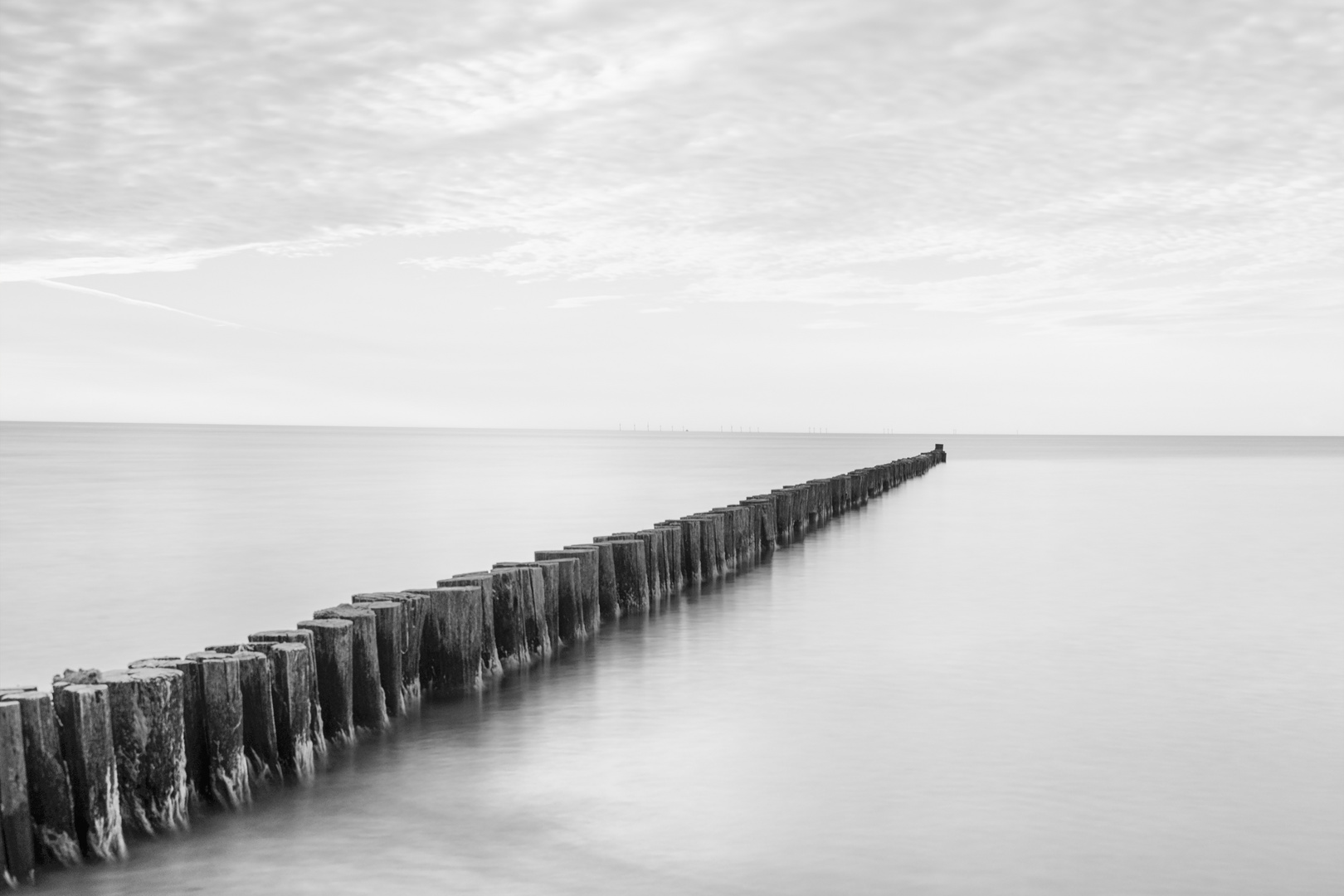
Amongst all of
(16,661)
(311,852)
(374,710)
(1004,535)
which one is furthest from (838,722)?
(1004,535)

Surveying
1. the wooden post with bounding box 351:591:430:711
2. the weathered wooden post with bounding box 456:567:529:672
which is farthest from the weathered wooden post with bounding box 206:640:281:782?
the weathered wooden post with bounding box 456:567:529:672

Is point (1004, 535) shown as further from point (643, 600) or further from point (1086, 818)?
point (1086, 818)

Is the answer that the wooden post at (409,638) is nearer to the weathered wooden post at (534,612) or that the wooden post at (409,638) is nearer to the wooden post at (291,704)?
the wooden post at (291,704)

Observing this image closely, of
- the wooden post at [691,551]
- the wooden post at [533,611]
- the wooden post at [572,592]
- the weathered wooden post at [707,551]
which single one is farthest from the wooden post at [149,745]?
the weathered wooden post at [707,551]

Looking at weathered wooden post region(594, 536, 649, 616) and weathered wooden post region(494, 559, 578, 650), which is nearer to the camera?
weathered wooden post region(494, 559, 578, 650)

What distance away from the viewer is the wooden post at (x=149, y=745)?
5090 millimetres

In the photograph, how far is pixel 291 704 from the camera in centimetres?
594

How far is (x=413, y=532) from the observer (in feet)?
78.4

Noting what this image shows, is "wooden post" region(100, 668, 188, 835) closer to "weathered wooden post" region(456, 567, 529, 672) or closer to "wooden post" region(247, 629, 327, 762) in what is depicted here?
"wooden post" region(247, 629, 327, 762)

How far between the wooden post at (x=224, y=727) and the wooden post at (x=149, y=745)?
209mm

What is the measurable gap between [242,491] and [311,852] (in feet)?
108

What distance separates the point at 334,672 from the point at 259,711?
0.69 meters

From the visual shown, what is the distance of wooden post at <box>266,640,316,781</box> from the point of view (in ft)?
19.2

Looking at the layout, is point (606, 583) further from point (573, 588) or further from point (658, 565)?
point (658, 565)
